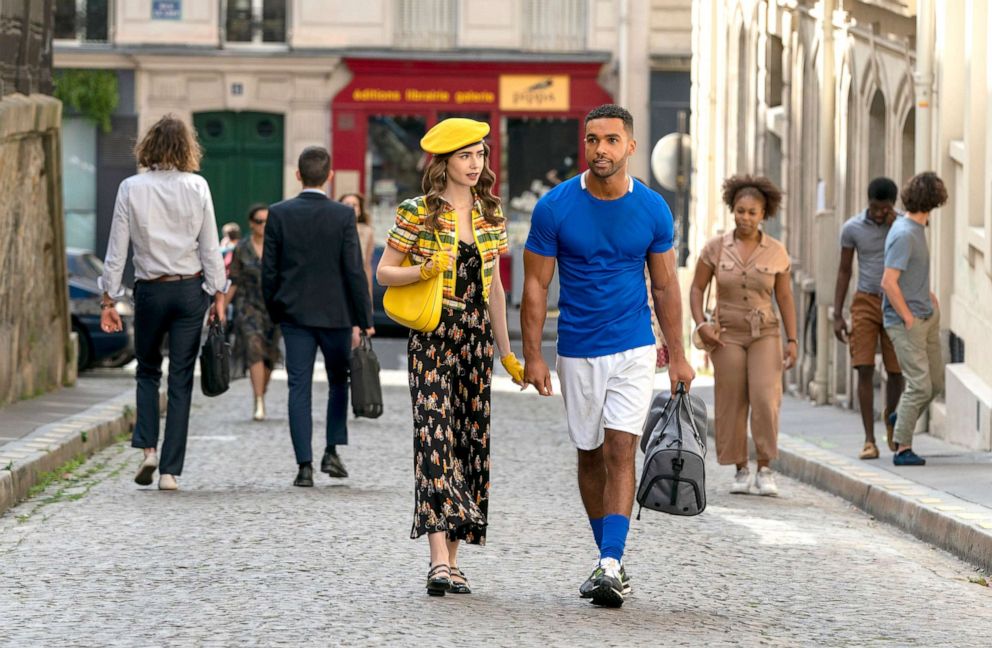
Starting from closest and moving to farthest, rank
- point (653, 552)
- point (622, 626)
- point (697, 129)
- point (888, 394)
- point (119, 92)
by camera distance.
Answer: point (622, 626) → point (653, 552) → point (888, 394) → point (697, 129) → point (119, 92)

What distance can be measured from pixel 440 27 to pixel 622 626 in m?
31.9

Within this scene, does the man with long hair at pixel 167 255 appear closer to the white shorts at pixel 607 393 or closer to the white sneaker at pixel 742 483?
the white sneaker at pixel 742 483

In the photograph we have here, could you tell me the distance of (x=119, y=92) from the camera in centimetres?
3831

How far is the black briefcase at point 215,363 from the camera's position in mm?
11727

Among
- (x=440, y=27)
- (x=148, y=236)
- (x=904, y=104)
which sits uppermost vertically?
(x=440, y=27)

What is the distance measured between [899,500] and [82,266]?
14.1m

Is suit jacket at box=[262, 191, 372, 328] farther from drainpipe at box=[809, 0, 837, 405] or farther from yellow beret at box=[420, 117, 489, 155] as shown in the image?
drainpipe at box=[809, 0, 837, 405]

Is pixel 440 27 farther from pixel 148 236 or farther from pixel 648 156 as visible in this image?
pixel 148 236

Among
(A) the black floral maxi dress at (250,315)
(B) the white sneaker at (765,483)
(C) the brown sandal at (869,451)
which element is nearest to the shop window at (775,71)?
(A) the black floral maxi dress at (250,315)

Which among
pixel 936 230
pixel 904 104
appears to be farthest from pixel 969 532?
pixel 904 104

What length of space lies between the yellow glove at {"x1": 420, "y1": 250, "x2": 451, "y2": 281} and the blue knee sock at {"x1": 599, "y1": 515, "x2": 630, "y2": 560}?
108cm

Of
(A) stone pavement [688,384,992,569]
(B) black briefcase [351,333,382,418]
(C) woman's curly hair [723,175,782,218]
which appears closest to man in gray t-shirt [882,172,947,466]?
(A) stone pavement [688,384,992,569]

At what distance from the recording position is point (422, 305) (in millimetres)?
7910

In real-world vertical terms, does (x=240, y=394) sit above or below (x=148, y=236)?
below
